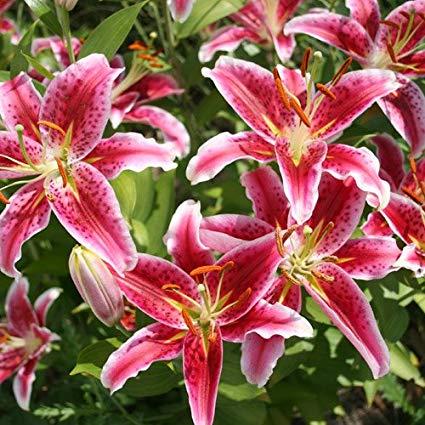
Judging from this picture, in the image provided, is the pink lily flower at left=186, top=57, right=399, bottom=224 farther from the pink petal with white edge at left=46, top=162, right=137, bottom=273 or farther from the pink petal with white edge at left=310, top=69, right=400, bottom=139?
the pink petal with white edge at left=46, top=162, right=137, bottom=273

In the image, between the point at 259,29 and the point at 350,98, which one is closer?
the point at 350,98

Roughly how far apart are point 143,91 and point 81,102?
42 cm

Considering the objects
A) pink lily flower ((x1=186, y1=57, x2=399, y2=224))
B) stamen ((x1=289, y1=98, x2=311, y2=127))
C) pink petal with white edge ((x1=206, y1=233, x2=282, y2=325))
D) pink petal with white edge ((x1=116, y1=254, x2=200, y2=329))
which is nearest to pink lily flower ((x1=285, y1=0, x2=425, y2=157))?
pink lily flower ((x1=186, y1=57, x2=399, y2=224))

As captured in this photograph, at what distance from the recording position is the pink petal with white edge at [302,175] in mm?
960

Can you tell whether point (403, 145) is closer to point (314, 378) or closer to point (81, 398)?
point (314, 378)

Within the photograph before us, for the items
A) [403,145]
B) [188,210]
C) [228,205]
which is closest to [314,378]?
[228,205]

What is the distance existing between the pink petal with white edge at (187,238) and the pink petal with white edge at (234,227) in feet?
0.05

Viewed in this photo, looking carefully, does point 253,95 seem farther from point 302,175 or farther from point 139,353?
point 139,353

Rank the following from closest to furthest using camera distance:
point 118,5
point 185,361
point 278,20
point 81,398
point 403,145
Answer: point 185,361
point 278,20
point 403,145
point 81,398
point 118,5

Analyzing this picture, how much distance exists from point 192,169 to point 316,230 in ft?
0.66

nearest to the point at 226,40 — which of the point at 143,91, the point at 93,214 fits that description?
the point at 143,91

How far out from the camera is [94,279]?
93cm

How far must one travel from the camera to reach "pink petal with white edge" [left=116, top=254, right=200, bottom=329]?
1.01m

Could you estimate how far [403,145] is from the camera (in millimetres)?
1490
